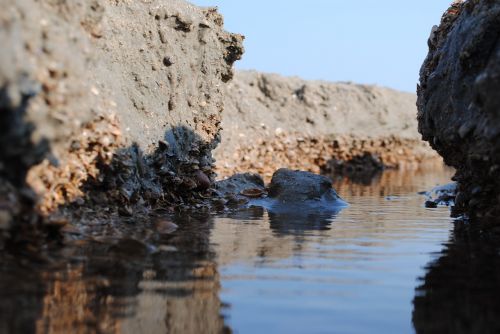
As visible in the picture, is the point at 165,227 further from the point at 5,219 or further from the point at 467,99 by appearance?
the point at 467,99

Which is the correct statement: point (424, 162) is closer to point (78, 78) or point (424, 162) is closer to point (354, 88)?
point (354, 88)

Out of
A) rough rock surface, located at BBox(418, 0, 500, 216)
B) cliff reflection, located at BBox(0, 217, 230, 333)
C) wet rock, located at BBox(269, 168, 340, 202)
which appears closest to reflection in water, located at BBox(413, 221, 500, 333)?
rough rock surface, located at BBox(418, 0, 500, 216)

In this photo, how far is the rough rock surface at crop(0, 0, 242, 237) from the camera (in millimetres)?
4191

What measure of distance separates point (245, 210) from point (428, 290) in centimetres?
537

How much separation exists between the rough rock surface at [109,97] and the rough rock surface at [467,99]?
2.98m

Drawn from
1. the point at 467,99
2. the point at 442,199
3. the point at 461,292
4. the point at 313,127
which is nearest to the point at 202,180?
the point at 467,99

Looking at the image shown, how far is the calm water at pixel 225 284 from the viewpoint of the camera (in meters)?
3.42

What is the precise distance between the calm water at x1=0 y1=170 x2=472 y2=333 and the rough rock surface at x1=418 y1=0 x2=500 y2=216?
98 centimetres

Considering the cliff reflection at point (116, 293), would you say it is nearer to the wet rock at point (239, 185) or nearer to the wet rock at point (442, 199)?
the wet rock at point (239, 185)

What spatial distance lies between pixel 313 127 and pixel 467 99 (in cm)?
1944

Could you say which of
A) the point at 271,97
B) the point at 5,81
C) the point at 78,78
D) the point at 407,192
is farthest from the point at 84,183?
the point at 271,97

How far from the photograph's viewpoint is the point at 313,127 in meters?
26.6

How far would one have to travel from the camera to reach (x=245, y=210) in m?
9.44

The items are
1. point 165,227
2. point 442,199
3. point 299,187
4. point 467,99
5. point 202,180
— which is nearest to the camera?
point 165,227
